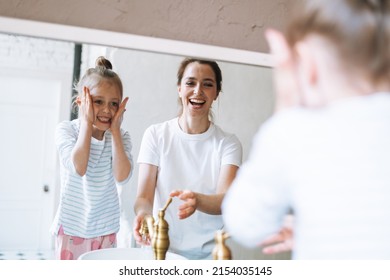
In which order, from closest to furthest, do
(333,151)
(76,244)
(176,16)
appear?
(333,151), (76,244), (176,16)

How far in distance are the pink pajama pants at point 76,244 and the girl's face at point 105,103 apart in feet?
0.76

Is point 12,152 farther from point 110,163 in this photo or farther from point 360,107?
point 360,107

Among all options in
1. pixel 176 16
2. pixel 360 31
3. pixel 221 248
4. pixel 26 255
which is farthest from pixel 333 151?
pixel 26 255

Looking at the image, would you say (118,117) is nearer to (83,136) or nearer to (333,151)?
(83,136)

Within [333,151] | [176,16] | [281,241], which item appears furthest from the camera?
[176,16]

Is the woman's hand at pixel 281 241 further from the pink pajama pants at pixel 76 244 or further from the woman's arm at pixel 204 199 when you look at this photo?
the pink pajama pants at pixel 76 244

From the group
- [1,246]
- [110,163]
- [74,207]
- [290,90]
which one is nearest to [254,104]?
[290,90]

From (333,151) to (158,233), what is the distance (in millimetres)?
413

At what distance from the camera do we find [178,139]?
1020 mm

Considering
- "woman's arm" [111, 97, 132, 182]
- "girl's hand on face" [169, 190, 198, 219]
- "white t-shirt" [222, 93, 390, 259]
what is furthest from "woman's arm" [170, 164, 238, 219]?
"white t-shirt" [222, 93, 390, 259]

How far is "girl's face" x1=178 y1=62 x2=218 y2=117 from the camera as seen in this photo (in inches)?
40.3

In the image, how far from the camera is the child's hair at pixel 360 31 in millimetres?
763

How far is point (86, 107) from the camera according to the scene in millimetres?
971

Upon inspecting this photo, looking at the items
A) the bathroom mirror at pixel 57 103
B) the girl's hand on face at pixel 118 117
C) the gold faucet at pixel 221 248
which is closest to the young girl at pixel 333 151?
the gold faucet at pixel 221 248
